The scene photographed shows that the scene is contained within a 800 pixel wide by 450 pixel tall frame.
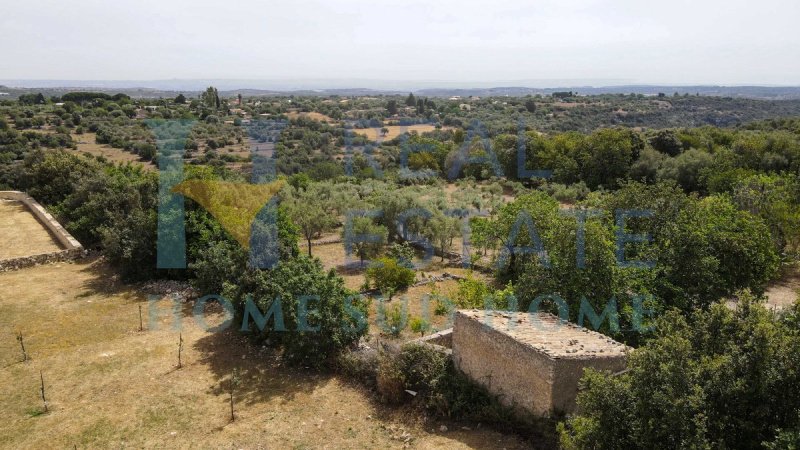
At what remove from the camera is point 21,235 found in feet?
65.7

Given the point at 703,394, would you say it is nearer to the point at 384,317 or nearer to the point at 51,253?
the point at 384,317

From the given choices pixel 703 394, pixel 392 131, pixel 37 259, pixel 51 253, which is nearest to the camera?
pixel 703 394

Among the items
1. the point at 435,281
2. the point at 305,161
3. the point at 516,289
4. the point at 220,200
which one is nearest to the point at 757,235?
the point at 516,289

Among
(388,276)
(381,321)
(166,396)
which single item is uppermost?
(388,276)

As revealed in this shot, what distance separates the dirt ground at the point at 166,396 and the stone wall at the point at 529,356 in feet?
2.80

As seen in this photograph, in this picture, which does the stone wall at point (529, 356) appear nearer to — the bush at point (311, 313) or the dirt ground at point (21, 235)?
the bush at point (311, 313)

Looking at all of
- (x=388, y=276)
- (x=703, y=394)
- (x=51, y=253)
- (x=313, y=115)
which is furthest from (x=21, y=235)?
(x=313, y=115)

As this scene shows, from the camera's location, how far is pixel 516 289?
11844 millimetres

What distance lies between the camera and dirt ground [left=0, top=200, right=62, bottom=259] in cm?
1839

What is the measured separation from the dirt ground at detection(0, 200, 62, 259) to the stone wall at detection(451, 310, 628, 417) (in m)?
17.0

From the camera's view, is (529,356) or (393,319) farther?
(393,319)

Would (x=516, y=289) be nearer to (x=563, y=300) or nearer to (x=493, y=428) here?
(x=563, y=300)

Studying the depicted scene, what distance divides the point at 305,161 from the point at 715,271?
33.7 metres

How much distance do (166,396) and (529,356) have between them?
7235 mm
